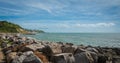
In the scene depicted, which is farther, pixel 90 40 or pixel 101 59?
pixel 90 40

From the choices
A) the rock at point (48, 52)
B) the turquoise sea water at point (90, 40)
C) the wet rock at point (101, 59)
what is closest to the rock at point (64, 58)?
the rock at point (48, 52)

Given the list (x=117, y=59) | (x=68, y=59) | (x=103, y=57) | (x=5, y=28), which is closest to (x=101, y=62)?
(x=103, y=57)

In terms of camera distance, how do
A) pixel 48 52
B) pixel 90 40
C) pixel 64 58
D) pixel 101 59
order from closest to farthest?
pixel 64 58, pixel 101 59, pixel 48 52, pixel 90 40

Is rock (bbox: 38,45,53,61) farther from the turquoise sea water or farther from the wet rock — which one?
the turquoise sea water

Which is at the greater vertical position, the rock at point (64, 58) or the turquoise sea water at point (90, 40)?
the rock at point (64, 58)

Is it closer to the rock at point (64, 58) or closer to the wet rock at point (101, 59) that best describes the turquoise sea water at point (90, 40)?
the wet rock at point (101, 59)

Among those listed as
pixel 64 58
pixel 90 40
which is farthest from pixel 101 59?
pixel 90 40

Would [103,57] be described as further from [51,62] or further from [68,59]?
[51,62]

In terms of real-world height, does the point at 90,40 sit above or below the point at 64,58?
below

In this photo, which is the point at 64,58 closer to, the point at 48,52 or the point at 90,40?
the point at 48,52

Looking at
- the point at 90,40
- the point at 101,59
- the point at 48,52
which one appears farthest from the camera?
the point at 90,40

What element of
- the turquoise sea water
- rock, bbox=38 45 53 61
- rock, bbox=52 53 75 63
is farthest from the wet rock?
the turquoise sea water

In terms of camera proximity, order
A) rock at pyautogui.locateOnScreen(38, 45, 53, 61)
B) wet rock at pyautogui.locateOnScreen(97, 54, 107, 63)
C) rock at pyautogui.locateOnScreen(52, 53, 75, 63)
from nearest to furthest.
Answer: rock at pyautogui.locateOnScreen(52, 53, 75, 63) → wet rock at pyautogui.locateOnScreen(97, 54, 107, 63) → rock at pyautogui.locateOnScreen(38, 45, 53, 61)

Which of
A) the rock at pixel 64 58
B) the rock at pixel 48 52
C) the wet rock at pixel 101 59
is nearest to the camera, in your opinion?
the rock at pixel 64 58
